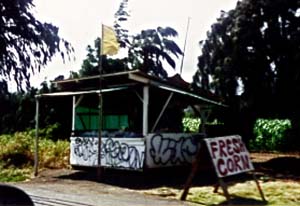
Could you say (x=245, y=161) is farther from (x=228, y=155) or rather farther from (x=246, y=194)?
(x=246, y=194)

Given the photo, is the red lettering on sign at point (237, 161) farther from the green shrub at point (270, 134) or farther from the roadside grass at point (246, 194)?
the green shrub at point (270, 134)

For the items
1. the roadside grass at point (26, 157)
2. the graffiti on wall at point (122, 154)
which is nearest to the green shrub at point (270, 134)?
the roadside grass at point (26, 157)

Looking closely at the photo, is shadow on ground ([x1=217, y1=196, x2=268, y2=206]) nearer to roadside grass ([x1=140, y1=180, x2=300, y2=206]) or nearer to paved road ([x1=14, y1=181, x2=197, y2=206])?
roadside grass ([x1=140, y1=180, x2=300, y2=206])

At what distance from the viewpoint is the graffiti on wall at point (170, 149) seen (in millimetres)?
17156

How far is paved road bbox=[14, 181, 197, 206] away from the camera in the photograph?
37.1ft

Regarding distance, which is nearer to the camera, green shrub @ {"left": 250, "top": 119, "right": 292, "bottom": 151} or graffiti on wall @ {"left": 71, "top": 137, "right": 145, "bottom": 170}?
graffiti on wall @ {"left": 71, "top": 137, "right": 145, "bottom": 170}

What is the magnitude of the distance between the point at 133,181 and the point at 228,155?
186 inches

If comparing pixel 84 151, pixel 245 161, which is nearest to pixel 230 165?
pixel 245 161

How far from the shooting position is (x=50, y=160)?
20609 millimetres

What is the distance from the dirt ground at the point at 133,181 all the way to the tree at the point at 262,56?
3.81 meters

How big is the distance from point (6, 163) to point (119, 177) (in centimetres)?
601

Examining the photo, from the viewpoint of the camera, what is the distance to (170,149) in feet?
59.2

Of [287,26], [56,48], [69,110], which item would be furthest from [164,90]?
[69,110]

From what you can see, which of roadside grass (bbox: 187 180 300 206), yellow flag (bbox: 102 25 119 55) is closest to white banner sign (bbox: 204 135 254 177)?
roadside grass (bbox: 187 180 300 206)
